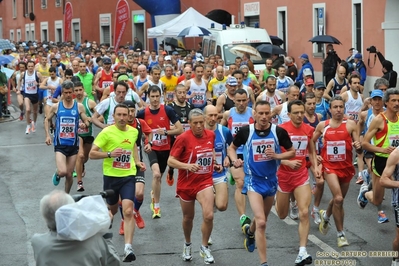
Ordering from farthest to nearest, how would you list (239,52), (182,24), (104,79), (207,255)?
(182,24) → (239,52) → (104,79) → (207,255)

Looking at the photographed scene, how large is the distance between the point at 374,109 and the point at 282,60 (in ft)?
46.3

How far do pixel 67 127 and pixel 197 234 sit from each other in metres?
3.05

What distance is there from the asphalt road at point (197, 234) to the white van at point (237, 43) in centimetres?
1173

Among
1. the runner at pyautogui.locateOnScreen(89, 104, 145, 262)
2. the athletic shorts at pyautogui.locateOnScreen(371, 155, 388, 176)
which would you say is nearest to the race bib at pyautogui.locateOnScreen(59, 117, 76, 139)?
the runner at pyautogui.locateOnScreen(89, 104, 145, 262)

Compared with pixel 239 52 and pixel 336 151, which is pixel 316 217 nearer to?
pixel 336 151

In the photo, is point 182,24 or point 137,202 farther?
point 182,24

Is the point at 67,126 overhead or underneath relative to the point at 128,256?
overhead

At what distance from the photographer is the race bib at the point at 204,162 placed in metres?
9.73

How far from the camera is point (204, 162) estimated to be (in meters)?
9.76

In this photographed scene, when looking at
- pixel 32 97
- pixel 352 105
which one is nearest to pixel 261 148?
pixel 352 105

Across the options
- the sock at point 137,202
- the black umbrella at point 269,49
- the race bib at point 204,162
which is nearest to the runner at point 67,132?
the sock at point 137,202

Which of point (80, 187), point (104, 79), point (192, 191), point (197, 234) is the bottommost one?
point (197, 234)

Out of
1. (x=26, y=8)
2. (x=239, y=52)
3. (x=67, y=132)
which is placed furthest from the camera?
(x=26, y=8)

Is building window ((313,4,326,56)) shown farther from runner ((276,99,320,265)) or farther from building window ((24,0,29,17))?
building window ((24,0,29,17))
